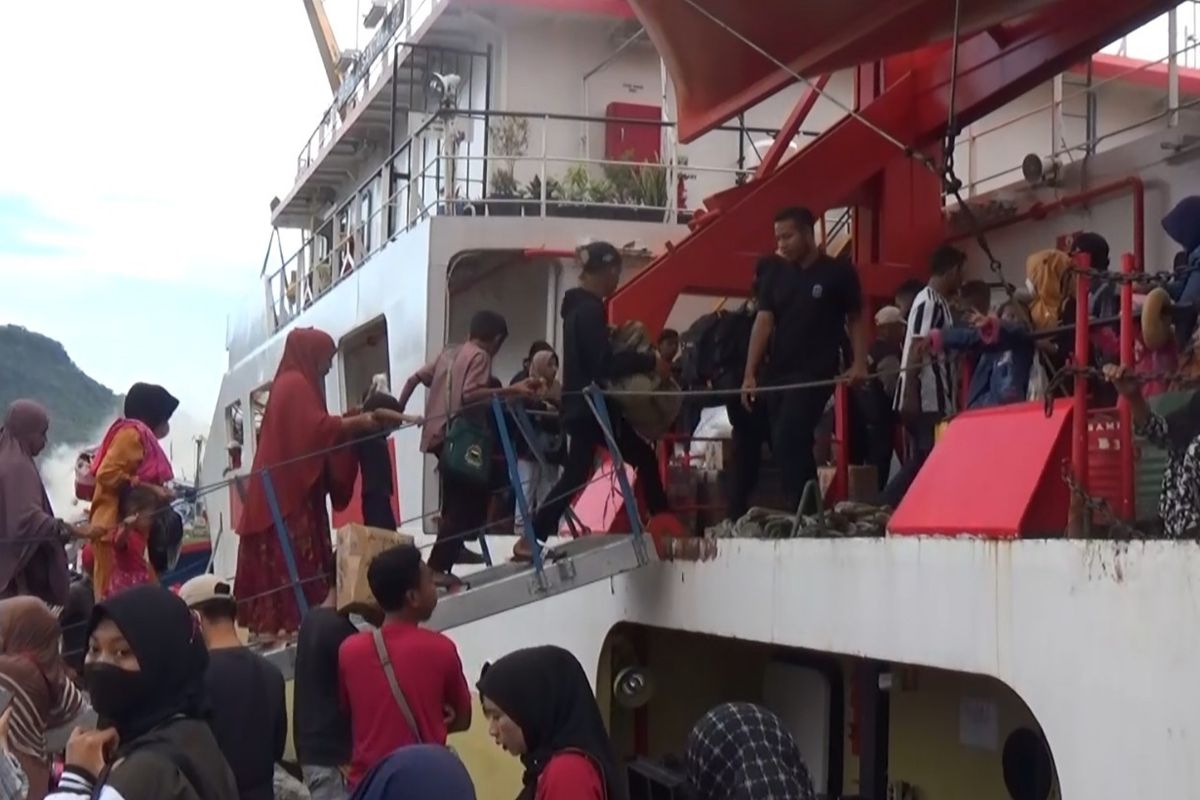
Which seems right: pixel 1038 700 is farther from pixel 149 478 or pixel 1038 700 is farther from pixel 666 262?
pixel 666 262

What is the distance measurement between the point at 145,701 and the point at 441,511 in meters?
3.59

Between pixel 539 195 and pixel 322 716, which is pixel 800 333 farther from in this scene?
pixel 539 195

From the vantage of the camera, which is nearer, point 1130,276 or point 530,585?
point 1130,276

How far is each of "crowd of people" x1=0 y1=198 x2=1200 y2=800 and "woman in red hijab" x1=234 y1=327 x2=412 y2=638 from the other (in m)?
0.01

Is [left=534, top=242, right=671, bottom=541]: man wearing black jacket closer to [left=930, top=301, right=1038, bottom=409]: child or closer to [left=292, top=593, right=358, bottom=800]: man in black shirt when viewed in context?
[left=930, top=301, right=1038, bottom=409]: child

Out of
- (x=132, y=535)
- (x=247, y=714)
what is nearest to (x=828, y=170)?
(x=132, y=535)

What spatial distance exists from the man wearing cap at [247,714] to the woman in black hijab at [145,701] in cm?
102

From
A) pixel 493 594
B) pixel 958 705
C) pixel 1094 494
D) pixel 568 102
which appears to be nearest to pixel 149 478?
pixel 493 594

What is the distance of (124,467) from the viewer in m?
6.00

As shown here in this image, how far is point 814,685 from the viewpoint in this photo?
6.16 meters

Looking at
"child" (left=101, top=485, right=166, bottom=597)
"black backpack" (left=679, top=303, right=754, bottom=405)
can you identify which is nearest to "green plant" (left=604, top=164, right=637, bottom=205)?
"black backpack" (left=679, top=303, right=754, bottom=405)

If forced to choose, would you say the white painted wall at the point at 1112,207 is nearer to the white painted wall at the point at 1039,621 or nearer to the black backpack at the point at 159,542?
the white painted wall at the point at 1039,621

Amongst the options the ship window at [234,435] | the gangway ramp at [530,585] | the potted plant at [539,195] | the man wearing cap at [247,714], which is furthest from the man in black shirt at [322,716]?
the ship window at [234,435]

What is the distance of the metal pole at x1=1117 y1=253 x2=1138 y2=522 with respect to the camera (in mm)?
3812
